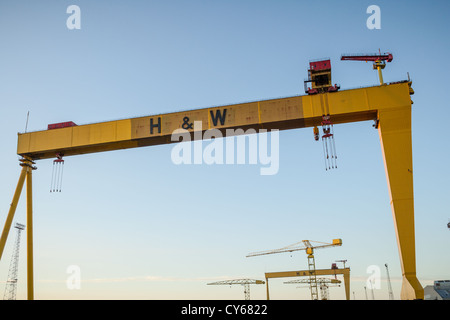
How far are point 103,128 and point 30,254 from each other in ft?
20.8

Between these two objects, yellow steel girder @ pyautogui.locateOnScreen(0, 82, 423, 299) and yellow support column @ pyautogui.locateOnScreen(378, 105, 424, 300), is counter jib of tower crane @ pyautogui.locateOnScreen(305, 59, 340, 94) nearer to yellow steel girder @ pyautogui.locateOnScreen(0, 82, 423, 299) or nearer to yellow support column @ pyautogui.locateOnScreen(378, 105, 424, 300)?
yellow steel girder @ pyautogui.locateOnScreen(0, 82, 423, 299)

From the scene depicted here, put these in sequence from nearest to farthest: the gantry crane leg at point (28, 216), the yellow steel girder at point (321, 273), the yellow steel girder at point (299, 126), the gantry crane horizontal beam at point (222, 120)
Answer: the yellow steel girder at point (299, 126)
the gantry crane horizontal beam at point (222, 120)
the gantry crane leg at point (28, 216)
the yellow steel girder at point (321, 273)

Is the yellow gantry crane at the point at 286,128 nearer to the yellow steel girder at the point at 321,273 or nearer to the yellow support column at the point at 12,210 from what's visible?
the yellow support column at the point at 12,210

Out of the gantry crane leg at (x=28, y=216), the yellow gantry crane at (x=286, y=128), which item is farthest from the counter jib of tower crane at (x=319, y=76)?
the gantry crane leg at (x=28, y=216)

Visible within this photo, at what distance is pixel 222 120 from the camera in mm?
16547

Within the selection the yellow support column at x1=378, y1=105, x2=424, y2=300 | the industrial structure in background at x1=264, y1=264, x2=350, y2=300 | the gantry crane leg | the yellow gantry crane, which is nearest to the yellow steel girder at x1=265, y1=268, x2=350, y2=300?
the industrial structure in background at x1=264, y1=264, x2=350, y2=300

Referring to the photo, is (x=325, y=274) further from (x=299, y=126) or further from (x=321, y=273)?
(x=299, y=126)

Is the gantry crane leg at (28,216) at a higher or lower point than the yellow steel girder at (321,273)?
higher

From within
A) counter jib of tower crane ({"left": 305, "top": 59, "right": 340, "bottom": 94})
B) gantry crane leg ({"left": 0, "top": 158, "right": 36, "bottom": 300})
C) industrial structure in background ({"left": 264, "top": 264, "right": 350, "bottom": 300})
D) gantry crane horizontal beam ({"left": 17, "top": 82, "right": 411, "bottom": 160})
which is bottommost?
industrial structure in background ({"left": 264, "top": 264, "right": 350, "bottom": 300})

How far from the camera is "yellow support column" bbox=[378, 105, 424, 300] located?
13.2 m

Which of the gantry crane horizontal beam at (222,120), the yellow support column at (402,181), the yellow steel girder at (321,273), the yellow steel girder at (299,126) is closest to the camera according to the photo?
the yellow support column at (402,181)

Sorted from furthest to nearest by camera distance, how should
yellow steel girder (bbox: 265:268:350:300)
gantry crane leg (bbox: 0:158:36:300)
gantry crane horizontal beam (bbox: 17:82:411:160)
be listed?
yellow steel girder (bbox: 265:268:350:300), gantry crane leg (bbox: 0:158:36:300), gantry crane horizontal beam (bbox: 17:82:411:160)

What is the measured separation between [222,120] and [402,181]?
24.1 feet

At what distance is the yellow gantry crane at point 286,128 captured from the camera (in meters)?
14.1
